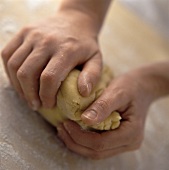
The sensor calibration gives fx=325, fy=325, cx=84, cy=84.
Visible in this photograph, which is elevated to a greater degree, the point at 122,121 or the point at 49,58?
the point at 49,58

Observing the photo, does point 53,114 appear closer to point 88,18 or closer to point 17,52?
point 17,52

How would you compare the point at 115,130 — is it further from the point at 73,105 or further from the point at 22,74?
the point at 22,74

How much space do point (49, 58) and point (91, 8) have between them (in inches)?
11.4

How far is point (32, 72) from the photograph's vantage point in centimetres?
68

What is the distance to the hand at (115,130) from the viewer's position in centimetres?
69

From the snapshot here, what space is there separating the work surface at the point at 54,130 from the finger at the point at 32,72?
0.08 meters

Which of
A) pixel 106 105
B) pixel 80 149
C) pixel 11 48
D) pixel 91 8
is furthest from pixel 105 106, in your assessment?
pixel 91 8

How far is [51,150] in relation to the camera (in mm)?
736

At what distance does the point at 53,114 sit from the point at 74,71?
0.11 meters

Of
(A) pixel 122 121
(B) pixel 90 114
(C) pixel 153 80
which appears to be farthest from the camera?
(C) pixel 153 80

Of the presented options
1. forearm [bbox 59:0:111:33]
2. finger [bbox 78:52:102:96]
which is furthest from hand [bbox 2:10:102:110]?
forearm [bbox 59:0:111:33]

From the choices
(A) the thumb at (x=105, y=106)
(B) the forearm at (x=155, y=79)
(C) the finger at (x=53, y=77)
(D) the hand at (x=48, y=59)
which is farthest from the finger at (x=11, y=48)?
(B) the forearm at (x=155, y=79)

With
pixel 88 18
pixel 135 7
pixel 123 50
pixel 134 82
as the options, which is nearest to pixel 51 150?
pixel 134 82

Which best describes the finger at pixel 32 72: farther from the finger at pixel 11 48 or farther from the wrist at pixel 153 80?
the wrist at pixel 153 80
